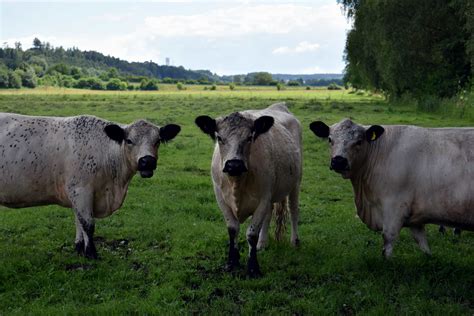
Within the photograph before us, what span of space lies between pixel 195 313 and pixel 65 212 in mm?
5826

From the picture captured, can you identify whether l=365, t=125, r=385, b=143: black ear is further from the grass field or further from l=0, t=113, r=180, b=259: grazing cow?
l=0, t=113, r=180, b=259: grazing cow

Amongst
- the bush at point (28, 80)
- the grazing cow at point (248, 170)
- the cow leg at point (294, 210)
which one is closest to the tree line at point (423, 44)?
the cow leg at point (294, 210)

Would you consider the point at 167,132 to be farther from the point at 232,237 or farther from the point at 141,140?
the point at 232,237

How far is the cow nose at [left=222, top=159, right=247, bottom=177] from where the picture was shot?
21.2 feet

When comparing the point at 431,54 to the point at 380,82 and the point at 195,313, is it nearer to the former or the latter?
the point at 380,82

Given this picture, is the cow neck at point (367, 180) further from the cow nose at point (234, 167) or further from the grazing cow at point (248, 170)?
the cow nose at point (234, 167)

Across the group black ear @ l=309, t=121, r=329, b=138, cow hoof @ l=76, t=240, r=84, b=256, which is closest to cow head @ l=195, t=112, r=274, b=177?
black ear @ l=309, t=121, r=329, b=138

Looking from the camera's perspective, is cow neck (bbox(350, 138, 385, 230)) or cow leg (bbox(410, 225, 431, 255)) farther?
cow leg (bbox(410, 225, 431, 255))

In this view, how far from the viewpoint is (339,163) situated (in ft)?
23.8

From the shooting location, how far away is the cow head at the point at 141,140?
7.48 meters

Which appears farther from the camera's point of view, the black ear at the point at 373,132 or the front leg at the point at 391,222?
the black ear at the point at 373,132

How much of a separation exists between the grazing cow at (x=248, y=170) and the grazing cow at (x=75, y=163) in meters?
1.24

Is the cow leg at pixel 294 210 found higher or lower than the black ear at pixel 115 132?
lower

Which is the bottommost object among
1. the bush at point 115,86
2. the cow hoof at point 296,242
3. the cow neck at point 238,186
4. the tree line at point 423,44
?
the bush at point 115,86
